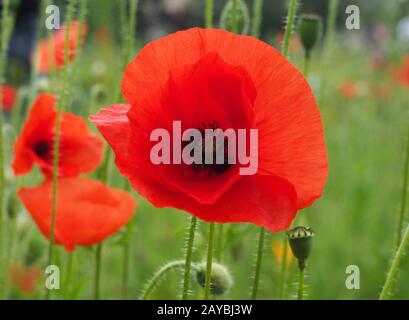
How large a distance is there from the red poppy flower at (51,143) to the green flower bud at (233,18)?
0.72 ft

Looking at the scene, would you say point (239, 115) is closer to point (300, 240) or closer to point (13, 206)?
point (300, 240)

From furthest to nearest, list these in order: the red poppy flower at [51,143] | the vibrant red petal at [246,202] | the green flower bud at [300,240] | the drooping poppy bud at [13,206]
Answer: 1. the drooping poppy bud at [13,206]
2. the red poppy flower at [51,143]
3. the green flower bud at [300,240]
4. the vibrant red petal at [246,202]

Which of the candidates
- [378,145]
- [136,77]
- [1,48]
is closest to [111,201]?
[1,48]

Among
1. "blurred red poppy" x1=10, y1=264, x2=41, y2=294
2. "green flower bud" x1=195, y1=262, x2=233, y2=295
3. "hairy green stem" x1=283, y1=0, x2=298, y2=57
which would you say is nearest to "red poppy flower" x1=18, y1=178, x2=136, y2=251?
"green flower bud" x1=195, y1=262, x2=233, y2=295

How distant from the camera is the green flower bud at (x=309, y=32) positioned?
3.25ft

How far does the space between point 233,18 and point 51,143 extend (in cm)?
32

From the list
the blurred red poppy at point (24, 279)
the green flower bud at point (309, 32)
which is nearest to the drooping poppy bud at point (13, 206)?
the blurred red poppy at point (24, 279)

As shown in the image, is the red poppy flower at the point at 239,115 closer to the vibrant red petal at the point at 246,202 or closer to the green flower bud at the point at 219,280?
the vibrant red petal at the point at 246,202

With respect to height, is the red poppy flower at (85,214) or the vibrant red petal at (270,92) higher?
the vibrant red petal at (270,92)

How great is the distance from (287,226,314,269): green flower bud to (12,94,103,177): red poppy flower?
1.20ft

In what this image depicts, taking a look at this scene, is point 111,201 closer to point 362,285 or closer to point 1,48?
point 1,48

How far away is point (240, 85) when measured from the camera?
64 cm

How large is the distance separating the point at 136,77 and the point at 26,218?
2.62 ft

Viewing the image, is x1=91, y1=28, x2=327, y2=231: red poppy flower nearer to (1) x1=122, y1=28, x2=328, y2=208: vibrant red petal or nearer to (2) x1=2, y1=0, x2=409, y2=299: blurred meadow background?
(1) x1=122, y1=28, x2=328, y2=208: vibrant red petal
